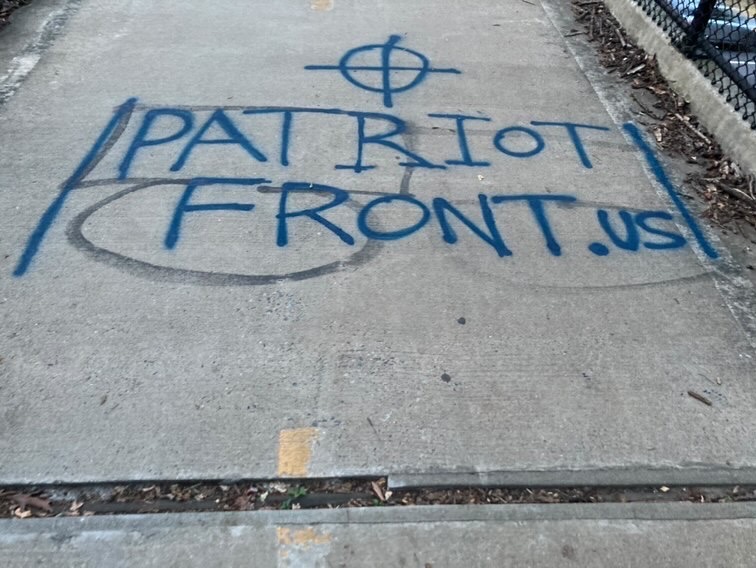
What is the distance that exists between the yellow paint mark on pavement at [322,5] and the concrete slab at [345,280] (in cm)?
101

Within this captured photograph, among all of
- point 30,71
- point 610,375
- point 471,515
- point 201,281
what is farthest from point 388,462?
point 30,71

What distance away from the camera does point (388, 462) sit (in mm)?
2301

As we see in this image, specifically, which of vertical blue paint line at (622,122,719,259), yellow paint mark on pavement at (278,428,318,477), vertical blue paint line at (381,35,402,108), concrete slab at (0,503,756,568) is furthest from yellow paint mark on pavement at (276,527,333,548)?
vertical blue paint line at (381,35,402,108)

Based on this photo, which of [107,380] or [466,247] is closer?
[107,380]

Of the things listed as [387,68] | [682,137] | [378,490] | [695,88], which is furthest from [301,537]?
[695,88]

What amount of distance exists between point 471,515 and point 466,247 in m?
1.40

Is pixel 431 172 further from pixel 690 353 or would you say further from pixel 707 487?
pixel 707 487

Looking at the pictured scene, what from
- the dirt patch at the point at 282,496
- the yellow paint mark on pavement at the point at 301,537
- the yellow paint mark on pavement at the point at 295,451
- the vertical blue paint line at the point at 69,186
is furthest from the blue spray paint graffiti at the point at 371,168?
the yellow paint mark on pavement at the point at 301,537

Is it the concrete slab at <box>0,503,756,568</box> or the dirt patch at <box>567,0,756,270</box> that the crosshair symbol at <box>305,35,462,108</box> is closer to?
the dirt patch at <box>567,0,756,270</box>

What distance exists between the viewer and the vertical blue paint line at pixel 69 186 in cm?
305

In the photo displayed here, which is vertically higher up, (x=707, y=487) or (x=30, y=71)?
(x=30, y=71)

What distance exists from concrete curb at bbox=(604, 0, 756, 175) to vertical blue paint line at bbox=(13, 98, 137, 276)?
3503 mm

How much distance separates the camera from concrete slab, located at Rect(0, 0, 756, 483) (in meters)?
2.38

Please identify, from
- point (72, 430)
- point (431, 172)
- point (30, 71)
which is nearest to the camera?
point (72, 430)
